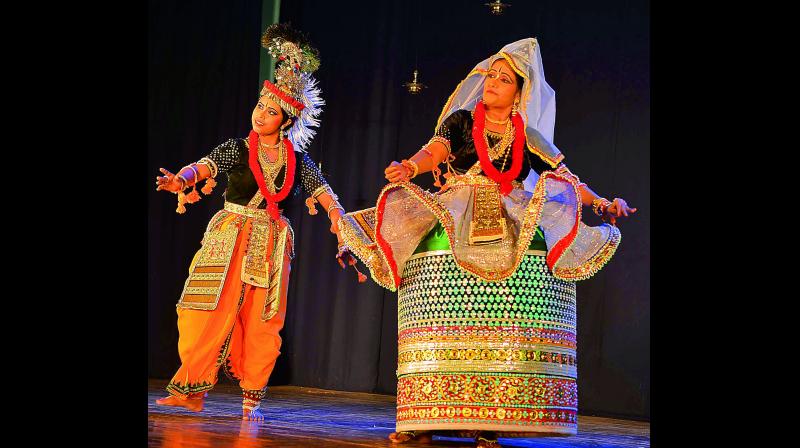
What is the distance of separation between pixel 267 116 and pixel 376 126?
200 centimetres

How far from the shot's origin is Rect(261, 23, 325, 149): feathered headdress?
430 cm

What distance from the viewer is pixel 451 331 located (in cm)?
329

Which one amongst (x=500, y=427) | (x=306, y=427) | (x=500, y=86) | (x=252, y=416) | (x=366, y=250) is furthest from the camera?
(x=252, y=416)

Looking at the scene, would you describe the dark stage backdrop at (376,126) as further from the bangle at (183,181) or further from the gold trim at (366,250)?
the bangle at (183,181)

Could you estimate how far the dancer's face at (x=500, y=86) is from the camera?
3577 mm

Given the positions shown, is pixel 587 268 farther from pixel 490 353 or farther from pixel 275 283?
pixel 275 283

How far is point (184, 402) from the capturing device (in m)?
4.14

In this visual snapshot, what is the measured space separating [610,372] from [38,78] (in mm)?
4081

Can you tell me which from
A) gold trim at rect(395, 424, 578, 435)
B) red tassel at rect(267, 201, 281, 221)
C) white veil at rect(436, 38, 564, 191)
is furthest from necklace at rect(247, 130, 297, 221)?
gold trim at rect(395, 424, 578, 435)

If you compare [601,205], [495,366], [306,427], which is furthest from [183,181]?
[601,205]

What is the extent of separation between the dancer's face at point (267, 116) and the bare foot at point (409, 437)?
1.55 m

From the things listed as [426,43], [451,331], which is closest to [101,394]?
[451,331]

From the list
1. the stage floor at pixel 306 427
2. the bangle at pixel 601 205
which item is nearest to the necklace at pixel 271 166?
the stage floor at pixel 306 427
